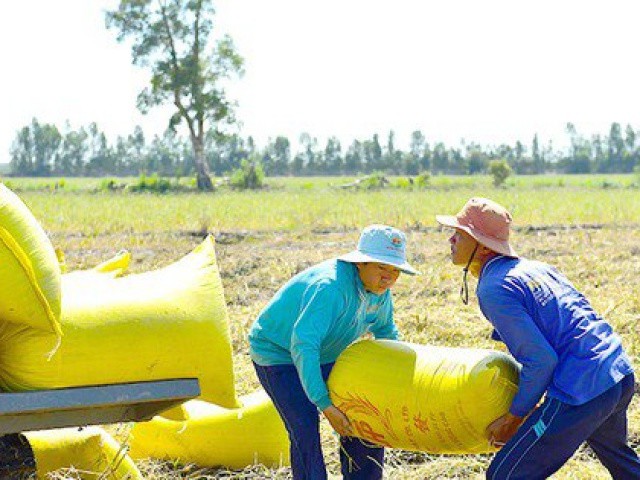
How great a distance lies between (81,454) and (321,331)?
106 centimetres

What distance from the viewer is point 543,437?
3.09 metres

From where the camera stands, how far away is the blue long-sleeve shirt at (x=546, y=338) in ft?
10.1

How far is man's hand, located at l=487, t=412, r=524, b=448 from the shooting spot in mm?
3209

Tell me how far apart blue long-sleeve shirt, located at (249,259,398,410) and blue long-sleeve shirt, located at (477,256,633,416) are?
506mm

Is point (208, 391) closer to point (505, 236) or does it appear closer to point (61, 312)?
point (61, 312)

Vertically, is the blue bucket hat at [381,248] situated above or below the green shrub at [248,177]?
above

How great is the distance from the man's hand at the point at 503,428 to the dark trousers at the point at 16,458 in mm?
1510

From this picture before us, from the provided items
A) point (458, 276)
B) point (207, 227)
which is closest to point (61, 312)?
point (458, 276)

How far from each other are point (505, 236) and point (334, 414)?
83cm

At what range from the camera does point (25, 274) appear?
2.90m

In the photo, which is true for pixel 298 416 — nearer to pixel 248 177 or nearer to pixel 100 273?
pixel 100 273

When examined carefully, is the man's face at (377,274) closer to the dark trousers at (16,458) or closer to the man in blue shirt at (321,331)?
the man in blue shirt at (321,331)

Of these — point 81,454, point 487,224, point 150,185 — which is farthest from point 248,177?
point 487,224

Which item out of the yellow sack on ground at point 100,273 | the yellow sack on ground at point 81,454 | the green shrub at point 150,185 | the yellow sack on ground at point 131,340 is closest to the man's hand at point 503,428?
the yellow sack on ground at point 131,340
